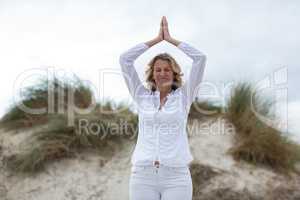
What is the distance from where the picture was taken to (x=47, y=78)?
28.8 ft

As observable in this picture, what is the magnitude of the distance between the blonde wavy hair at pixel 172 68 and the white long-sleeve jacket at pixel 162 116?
5cm

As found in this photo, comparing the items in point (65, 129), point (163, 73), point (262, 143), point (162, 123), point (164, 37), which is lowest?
point (262, 143)

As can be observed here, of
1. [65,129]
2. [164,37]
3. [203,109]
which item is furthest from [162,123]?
[203,109]

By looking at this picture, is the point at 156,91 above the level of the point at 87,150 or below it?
above

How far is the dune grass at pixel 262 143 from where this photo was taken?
7902mm

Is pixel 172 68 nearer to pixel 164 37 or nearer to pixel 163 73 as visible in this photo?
pixel 163 73

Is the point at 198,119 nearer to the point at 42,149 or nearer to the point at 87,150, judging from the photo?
the point at 87,150

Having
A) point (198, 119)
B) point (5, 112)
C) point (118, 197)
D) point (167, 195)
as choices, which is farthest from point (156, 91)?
point (5, 112)

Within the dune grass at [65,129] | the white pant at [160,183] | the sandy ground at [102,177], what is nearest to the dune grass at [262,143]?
the sandy ground at [102,177]

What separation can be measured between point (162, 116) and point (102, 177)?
439cm

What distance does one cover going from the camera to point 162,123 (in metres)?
3.57

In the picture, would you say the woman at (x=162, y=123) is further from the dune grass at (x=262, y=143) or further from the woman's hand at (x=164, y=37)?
the dune grass at (x=262, y=143)

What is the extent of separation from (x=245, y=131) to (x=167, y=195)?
4944 mm

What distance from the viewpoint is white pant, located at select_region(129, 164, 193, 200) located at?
3.45 metres
